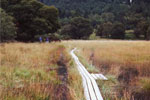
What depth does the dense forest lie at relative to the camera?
76.5 feet

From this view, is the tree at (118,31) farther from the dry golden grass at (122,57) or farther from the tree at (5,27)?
the tree at (5,27)

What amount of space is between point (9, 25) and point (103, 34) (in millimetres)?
45400

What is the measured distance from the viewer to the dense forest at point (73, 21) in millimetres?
23328

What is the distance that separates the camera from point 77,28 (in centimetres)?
5525

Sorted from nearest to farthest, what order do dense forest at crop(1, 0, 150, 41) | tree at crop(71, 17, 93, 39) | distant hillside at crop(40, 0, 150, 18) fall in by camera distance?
1. dense forest at crop(1, 0, 150, 41)
2. tree at crop(71, 17, 93, 39)
3. distant hillside at crop(40, 0, 150, 18)

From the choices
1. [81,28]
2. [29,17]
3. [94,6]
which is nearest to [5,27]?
[29,17]

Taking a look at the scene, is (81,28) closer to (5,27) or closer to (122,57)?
(5,27)

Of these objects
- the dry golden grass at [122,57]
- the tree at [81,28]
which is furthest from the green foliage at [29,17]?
the tree at [81,28]

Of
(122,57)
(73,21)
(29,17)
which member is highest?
(122,57)

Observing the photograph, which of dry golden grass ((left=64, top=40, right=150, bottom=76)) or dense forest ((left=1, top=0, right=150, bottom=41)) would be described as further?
dense forest ((left=1, top=0, right=150, bottom=41))

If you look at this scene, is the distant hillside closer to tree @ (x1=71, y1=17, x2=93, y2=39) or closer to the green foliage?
tree @ (x1=71, y1=17, x2=93, y2=39)

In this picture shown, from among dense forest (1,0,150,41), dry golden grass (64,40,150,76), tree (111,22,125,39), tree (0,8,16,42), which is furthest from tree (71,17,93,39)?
dry golden grass (64,40,150,76)

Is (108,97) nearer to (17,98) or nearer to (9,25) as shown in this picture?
(17,98)

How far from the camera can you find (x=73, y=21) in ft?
186
